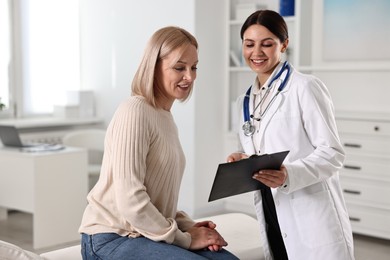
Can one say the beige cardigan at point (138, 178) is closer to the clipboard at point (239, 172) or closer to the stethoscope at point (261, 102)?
the clipboard at point (239, 172)

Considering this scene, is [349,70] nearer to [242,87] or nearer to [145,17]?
[242,87]

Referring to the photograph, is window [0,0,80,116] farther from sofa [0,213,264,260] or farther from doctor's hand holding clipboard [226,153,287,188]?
doctor's hand holding clipboard [226,153,287,188]

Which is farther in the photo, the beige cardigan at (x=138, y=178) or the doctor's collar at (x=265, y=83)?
the doctor's collar at (x=265, y=83)

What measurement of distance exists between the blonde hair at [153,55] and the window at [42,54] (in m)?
4.04

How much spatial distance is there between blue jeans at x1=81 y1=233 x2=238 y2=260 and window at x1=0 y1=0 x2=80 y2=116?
412 cm

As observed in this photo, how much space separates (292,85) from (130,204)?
694 millimetres

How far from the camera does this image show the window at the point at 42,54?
19.0 ft

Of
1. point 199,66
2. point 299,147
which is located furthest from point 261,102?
point 199,66

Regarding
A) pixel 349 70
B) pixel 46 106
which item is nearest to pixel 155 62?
pixel 349 70

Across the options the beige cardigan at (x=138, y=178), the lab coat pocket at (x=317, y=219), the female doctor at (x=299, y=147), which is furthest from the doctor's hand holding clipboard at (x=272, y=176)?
the beige cardigan at (x=138, y=178)

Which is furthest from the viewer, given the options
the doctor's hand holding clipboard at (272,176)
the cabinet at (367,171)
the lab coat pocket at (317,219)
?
the cabinet at (367,171)

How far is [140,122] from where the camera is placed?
188 cm

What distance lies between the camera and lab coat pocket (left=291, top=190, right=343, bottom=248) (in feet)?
6.81

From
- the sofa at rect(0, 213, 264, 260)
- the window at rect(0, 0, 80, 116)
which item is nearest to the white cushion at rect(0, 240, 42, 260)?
the sofa at rect(0, 213, 264, 260)
